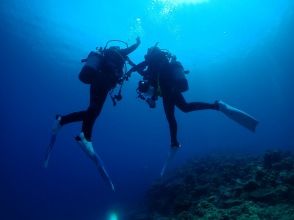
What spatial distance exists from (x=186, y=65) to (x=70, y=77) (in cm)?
2201

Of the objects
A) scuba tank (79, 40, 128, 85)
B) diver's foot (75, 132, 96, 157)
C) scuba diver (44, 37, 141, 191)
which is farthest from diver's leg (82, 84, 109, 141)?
scuba tank (79, 40, 128, 85)

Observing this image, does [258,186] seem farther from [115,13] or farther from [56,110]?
[56,110]

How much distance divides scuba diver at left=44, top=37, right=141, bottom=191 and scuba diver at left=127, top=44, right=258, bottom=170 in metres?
0.72

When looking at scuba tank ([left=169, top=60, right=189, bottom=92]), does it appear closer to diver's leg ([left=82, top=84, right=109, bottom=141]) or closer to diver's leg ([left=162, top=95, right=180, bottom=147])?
diver's leg ([left=162, top=95, right=180, bottom=147])

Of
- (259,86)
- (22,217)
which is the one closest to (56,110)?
(22,217)

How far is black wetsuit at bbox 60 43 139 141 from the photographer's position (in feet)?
21.0

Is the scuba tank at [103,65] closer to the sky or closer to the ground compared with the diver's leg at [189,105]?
closer to the sky

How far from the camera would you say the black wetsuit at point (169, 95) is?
6934 mm

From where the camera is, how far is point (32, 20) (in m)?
31.5

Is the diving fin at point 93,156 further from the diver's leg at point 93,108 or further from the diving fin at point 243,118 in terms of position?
the diving fin at point 243,118

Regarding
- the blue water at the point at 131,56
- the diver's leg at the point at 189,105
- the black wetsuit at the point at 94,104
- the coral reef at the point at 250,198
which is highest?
the blue water at the point at 131,56

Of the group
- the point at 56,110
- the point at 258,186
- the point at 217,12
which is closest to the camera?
the point at 258,186

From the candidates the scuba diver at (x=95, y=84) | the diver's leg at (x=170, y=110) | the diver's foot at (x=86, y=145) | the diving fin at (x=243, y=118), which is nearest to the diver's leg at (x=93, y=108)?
the scuba diver at (x=95, y=84)

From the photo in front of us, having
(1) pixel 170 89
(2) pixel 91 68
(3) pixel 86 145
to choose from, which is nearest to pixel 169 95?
(1) pixel 170 89
